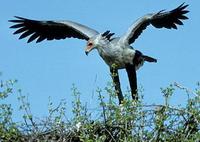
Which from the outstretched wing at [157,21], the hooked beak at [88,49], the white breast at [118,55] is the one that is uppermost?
the outstretched wing at [157,21]

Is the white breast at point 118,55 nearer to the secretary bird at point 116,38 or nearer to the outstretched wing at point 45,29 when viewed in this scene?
the secretary bird at point 116,38

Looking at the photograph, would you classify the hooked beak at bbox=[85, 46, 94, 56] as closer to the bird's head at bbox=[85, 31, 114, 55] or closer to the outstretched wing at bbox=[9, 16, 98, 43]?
the bird's head at bbox=[85, 31, 114, 55]

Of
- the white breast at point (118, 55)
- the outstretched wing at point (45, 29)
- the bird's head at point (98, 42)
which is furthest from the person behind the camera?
the outstretched wing at point (45, 29)

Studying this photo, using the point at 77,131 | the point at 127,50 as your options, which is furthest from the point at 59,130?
the point at 127,50

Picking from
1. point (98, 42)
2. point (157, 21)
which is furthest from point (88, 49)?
point (157, 21)

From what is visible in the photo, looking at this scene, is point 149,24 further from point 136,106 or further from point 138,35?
point 136,106

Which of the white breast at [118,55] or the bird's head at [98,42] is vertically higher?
the bird's head at [98,42]

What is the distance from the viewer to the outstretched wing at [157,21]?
1008 centimetres

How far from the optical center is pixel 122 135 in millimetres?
8023

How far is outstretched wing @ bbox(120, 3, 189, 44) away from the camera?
1008 cm

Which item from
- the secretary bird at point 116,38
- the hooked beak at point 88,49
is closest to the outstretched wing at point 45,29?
the secretary bird at point 116,38

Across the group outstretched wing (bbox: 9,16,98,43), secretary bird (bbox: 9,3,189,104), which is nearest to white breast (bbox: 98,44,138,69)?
secretary bird (bbox: 9,3,189,104)

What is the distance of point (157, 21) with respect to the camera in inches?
403

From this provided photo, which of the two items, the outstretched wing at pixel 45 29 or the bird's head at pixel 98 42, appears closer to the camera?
the bird's head at pixel 98 42
